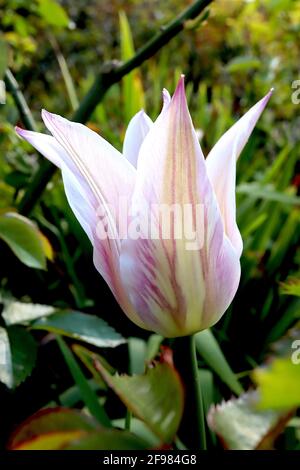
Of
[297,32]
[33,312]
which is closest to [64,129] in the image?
[33,312]

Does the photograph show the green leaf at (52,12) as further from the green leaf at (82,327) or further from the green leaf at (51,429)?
the green leaf at (51,429)

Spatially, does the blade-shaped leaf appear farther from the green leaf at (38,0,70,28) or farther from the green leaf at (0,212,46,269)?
the green leaf at (38,0,70,28)

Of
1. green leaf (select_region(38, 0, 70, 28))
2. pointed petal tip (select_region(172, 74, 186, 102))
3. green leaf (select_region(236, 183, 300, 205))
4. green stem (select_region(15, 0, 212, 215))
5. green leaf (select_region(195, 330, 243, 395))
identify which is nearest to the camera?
pointed petal tip (select_region(172, 74, 186, 102))

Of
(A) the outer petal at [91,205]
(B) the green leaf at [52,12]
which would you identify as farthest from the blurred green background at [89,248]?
(A) the outer petal at [91,205]

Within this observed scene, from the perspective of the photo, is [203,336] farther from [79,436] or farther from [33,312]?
[79,436]

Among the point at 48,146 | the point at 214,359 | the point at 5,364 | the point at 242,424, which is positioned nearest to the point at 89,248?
the point at 214,359

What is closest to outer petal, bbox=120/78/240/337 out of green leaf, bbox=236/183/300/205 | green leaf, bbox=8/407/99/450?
green leaf, bbox=8/407/99/450

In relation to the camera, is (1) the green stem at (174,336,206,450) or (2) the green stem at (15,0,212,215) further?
(2) the green stem at (15,0,212,215)
